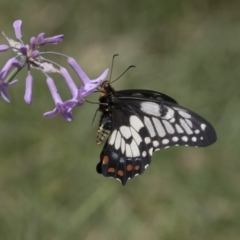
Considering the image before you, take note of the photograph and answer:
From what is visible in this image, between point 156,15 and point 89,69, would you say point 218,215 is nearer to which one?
point 89,69

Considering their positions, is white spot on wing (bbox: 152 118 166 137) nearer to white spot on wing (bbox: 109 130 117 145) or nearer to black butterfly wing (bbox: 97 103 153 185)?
black butterfly wing (bbox: 97 103 153 185)

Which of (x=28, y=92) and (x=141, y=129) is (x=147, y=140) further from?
(x=28, y=92)

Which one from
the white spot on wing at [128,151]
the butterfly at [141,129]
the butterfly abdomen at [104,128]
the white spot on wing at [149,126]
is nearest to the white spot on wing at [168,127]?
the butterfly at [141,129]

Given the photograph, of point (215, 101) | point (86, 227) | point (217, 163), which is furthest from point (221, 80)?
point (86, 227)

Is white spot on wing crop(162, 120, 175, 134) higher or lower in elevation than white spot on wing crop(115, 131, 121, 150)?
higher

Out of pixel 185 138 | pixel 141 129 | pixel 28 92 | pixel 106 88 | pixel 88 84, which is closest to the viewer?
pixel 28 92

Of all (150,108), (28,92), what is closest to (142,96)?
(150,108)

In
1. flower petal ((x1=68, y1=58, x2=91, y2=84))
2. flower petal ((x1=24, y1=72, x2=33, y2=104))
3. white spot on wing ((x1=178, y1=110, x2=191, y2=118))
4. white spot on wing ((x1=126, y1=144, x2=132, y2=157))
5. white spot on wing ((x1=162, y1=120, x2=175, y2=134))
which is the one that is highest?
white spot on wing ((x1=178, y1=110, x2=191, y2=118))

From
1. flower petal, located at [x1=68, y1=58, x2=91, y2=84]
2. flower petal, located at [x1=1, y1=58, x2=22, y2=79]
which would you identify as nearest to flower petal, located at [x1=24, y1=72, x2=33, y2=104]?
flower petal, located at [x1=1, y1=58, x2=22, y2=79]
